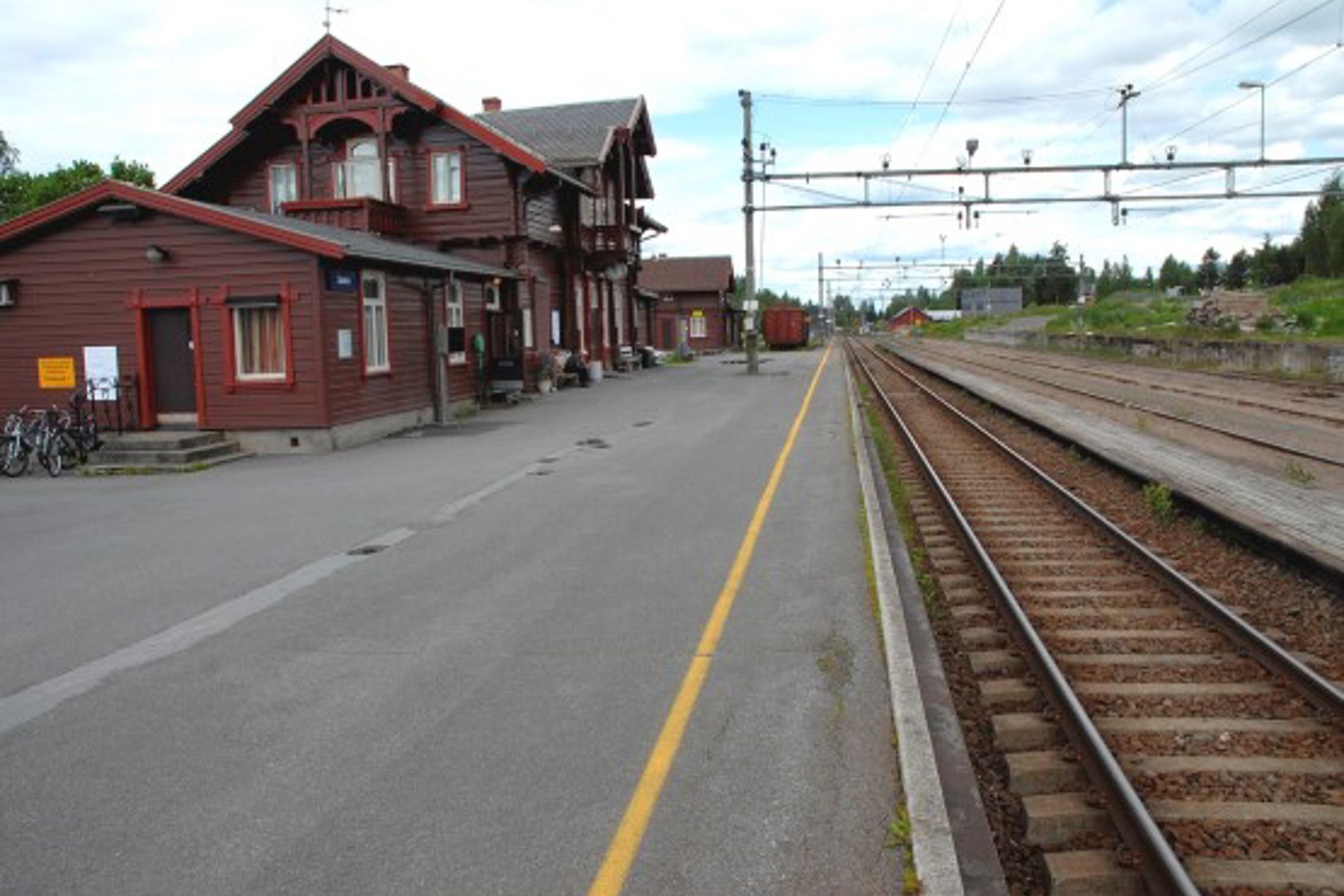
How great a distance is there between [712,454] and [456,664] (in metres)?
9.01

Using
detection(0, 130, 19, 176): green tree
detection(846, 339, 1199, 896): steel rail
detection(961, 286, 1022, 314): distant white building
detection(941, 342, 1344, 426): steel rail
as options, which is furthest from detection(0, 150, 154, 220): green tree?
detection(961, 286, 1022, 314): distant white building

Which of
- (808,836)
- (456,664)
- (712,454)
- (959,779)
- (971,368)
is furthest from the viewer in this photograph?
(971,368)

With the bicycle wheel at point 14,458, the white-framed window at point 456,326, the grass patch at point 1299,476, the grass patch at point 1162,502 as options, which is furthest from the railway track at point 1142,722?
the white-framed window at point 456,326

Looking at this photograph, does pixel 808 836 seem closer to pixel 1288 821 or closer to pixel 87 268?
pixel 1288 821

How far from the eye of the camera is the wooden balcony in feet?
82.0

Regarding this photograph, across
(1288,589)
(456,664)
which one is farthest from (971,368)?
(456,664)

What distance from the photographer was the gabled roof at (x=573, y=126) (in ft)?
107

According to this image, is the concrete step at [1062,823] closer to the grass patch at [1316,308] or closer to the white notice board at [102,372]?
the white notice board at [102,372]

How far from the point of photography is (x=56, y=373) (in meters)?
17.8

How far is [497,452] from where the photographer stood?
1565 cm

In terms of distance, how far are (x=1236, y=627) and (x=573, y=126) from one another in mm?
31161

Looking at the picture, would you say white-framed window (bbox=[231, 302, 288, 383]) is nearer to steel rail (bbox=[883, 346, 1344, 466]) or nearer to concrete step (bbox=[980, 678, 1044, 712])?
concrete step (bbox=[980, 678, 1044, 712])

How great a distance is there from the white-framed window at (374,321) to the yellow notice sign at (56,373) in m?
4.63

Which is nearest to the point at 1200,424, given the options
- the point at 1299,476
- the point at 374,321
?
the point at 1299,476
